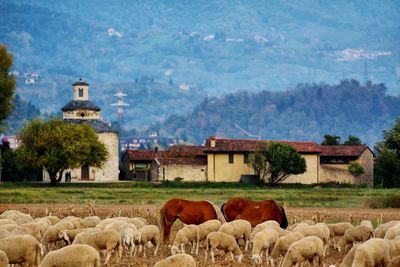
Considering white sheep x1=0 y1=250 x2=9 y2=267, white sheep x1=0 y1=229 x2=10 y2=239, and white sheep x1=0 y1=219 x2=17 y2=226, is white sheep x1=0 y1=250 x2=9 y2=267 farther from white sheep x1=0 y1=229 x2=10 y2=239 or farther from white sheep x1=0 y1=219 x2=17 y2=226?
white sheep x1=0 y1=219 x2=17 y2=226

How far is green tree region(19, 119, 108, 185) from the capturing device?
103 m

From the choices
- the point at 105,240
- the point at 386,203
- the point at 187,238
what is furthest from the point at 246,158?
the point at 105,240

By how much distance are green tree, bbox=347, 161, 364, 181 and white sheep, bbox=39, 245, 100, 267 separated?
90.8m

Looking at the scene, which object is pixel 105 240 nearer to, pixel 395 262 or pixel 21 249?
pixel 21 249

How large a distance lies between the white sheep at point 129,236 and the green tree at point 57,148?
6768 centimetres

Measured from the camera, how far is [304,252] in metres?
28.8

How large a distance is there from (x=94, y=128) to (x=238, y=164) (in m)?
18.5

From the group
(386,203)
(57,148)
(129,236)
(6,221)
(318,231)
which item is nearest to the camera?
(129,236)

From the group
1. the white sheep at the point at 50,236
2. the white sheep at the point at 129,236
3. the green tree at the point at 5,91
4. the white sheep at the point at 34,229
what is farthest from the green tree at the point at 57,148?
the white sheep at the point at 129,236

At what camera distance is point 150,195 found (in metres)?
76.8

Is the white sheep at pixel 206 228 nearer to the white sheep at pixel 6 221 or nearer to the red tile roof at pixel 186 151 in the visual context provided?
the white sheep at pixel 6 221

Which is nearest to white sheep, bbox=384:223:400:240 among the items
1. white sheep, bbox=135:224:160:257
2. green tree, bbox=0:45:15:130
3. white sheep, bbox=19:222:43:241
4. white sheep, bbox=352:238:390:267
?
white sheep, bbox=352:238:390:267

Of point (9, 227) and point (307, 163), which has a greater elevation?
point (307, 163)

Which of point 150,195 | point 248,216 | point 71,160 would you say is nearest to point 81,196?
point 150,195
